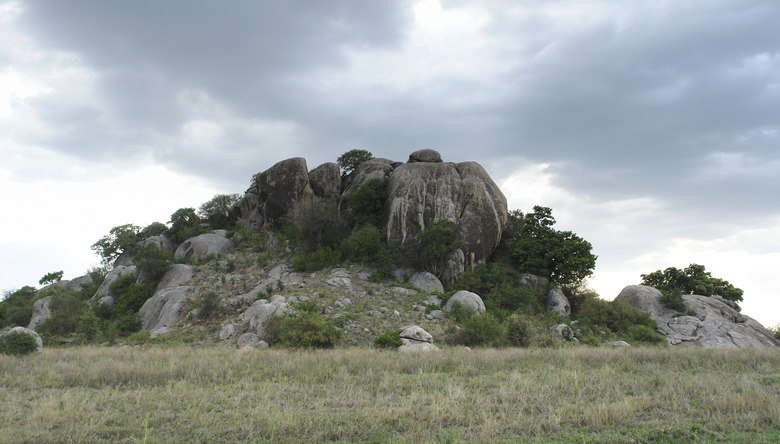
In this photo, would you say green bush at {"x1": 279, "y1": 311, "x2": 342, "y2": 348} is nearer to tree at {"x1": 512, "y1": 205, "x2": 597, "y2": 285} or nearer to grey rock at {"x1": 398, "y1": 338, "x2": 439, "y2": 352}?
grey rock at {"x1": 398, "y1": 338, "x2": 439, "y2": 352}

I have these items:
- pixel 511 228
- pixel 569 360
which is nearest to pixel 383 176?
pixel 511 228

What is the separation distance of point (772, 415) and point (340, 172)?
40.3 meters

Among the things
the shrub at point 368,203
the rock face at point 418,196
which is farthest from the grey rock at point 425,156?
the shrub at point 368,203

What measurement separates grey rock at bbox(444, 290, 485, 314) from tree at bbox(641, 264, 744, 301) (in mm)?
19667

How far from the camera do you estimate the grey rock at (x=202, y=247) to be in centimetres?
3778

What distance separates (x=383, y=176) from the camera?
130 feet

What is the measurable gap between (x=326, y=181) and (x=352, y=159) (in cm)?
552

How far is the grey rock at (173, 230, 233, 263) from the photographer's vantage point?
37781 millimetres

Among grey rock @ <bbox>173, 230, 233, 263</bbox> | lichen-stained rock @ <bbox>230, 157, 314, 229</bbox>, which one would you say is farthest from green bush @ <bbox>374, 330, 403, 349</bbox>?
grey rock @ <bbox>173, 230, 233, 263</bbox>

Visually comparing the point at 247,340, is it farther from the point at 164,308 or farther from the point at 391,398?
the point at 391,398

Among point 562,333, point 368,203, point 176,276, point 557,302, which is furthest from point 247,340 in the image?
point 557,302

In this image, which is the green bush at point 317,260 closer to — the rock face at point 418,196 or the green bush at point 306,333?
the rock face at point 418,196

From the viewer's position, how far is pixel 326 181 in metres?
43.0

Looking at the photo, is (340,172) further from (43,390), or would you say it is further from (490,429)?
(490,429)
